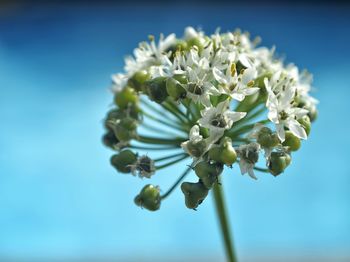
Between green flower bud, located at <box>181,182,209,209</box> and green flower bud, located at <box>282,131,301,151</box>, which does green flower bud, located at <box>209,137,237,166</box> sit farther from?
green flower bud, located at <box>282,131,301,151</box>

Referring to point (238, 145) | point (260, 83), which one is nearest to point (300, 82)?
point (260, 83)

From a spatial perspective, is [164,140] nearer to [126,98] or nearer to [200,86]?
[126,98]

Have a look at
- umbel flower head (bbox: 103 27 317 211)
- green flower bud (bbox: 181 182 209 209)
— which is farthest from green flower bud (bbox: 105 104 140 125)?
green flower bud (bbox: 181 182 209 209)

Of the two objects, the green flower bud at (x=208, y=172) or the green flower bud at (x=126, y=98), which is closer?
the green flower bud at (x=208, y=172)

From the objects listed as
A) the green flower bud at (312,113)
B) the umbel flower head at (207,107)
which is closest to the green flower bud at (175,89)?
the umbel flower head at (207,107)

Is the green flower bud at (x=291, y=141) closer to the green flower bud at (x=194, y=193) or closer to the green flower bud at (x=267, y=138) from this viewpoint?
the green flower bud at (x=267, y=138)

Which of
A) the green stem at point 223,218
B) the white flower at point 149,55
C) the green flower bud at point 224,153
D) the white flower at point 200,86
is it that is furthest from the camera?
the white flower at point 149,55
